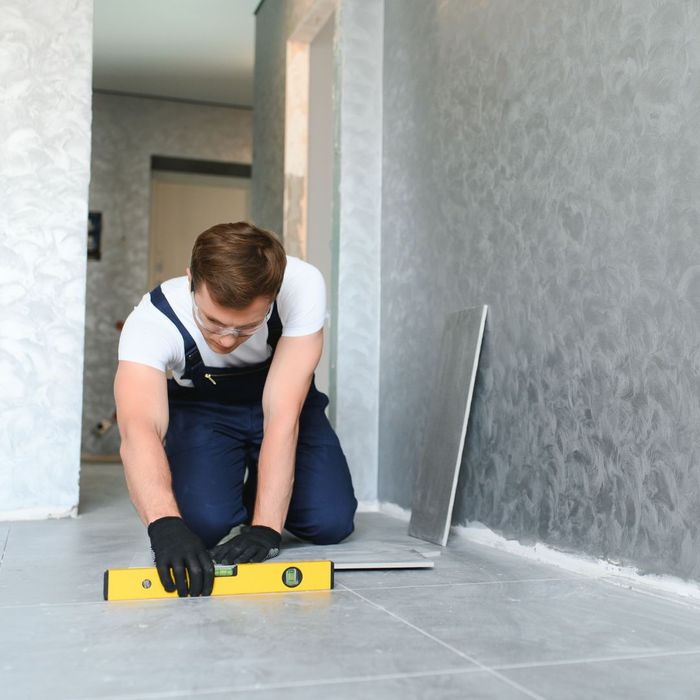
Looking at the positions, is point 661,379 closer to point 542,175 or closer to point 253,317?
point 542,175

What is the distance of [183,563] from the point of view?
163 centimetres

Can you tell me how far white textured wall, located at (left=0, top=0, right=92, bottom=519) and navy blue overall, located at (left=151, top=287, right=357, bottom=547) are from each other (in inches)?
30.2

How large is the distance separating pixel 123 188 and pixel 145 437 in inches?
204

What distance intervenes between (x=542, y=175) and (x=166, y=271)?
5.21 metres

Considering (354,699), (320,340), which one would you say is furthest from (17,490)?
(354,699)

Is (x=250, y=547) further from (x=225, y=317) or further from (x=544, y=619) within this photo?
(x=544, y=619)

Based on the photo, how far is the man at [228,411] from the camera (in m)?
1.76

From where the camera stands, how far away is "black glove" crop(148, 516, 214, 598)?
63.7 inches

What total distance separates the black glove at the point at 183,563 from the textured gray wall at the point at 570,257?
0.86 metres

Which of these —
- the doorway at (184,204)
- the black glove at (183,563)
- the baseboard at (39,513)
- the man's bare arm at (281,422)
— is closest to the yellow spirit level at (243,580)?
the black glove at (183,563)

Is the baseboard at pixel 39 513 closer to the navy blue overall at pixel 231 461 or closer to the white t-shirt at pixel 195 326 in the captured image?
the navy blue overall at pixel 231 461

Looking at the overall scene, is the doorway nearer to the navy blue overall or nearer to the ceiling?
the ceiling

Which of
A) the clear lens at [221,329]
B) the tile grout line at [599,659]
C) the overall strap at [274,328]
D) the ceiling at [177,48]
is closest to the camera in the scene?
the tile grout line at [599,659]

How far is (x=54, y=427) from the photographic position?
3.01 meters
